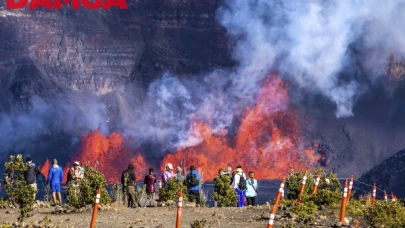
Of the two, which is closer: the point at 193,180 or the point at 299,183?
the point at 299,183

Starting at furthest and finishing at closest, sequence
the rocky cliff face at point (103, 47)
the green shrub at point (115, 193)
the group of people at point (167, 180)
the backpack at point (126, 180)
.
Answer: the rocky cliff face at point (103, 47)
the green shrub at point (115, 193)
the group of people at point (167, 180)
the backpack at point (126, 180)

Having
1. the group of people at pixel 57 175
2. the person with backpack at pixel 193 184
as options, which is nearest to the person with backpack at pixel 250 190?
the person with backpack at pixel 193 184

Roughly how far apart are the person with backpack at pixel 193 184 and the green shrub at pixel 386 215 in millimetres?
11362

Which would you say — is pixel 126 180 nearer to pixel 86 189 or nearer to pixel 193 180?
pixel 86 189

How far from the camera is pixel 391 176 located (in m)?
114

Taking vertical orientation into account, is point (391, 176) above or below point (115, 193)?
above

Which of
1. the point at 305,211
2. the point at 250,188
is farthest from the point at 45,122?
the point at 305,211

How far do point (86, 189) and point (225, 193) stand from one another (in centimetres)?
731

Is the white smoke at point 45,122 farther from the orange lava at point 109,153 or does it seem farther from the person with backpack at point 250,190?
the person with backpack at point 250,190

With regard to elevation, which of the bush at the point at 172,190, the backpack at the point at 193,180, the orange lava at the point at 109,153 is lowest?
the bush at the point at 172,190

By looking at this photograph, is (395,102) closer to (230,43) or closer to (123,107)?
(230,43)

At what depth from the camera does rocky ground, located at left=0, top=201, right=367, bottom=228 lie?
33719 mm

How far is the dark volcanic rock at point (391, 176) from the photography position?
110500 mm

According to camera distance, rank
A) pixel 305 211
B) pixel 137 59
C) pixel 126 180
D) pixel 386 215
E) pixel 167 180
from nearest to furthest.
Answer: pixel 386 215 → pixel 305 211 → pixel 126 180 → pixel 167 180 → pixel 137 59
